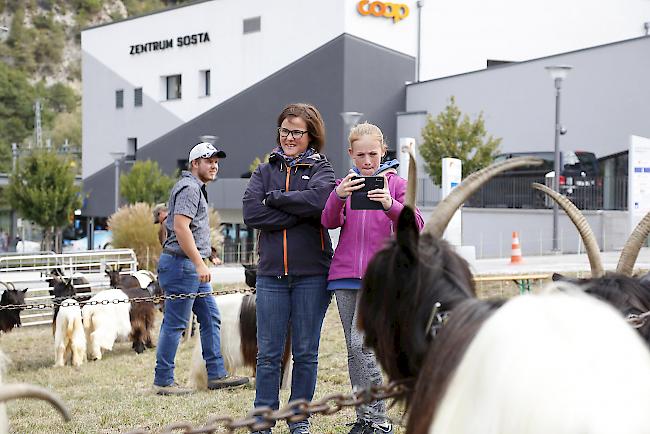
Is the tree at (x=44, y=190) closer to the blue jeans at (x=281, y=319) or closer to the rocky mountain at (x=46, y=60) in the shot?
the blue jeans at (x=281, y=319)

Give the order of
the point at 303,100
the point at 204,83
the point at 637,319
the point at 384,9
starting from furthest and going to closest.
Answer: the point at 204,83 < the point at 303,100 < the point at 384,9 < the point at 637,319

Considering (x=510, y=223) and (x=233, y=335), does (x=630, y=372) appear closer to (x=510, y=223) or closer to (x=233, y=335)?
(x=233, y=335)

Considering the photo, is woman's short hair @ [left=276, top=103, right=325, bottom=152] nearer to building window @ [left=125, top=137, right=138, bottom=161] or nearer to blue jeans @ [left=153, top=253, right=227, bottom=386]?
blue jeans @ [left=153, top=253, right=227, bottom=386]

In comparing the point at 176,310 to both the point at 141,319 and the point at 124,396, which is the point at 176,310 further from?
the point at 141,319

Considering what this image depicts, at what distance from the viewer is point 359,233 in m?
4.98

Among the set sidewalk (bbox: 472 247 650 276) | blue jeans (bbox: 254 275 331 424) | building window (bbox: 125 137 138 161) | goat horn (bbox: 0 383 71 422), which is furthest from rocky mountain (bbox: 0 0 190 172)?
goat horn (bbox: 0 383 71 422)

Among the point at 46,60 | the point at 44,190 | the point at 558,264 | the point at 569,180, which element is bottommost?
the point at 558,264

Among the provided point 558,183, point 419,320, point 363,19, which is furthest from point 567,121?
point 419,320

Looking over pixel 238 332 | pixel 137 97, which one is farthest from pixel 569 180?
pixel 137 97

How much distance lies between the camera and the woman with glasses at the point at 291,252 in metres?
4.99

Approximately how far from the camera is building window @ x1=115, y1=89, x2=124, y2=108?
46.8 metres

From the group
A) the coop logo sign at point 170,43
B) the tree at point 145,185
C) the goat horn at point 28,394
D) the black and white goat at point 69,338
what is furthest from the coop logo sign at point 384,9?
the goat horn at point 28,394

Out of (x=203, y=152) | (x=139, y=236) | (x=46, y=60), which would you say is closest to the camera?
(x=203, y=152)

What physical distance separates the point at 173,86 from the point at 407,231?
4245cm
